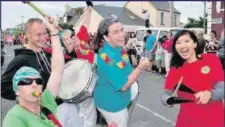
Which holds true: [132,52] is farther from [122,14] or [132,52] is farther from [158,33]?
[122,14]

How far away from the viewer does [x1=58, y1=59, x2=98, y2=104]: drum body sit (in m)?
4.51

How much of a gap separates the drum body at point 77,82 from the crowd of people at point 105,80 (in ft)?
0.24

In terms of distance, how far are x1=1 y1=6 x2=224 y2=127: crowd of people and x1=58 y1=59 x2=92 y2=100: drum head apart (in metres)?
0.08

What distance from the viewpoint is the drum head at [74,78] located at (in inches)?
179

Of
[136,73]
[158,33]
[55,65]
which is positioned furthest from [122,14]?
[55,65]

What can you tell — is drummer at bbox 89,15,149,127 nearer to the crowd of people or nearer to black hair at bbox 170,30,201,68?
the crowd of people

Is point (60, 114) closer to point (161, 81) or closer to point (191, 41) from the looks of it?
point (191, 41)

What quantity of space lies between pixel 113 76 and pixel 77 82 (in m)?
0.78

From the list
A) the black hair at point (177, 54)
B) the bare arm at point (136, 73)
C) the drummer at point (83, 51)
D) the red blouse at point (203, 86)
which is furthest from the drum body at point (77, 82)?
the red blouse at point (203, 86)

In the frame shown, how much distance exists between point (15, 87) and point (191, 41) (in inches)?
53.2

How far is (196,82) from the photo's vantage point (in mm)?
3432

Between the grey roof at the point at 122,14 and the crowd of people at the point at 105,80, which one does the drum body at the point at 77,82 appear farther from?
the grey roof at the point at 122,14

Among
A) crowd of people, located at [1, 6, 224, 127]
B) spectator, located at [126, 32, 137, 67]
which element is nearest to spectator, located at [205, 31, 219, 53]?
spectator, located at [126, 32, 137, 67]

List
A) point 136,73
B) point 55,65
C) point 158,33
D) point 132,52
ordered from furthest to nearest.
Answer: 1. point 158,33
2. point 132,52
3. point 136,73
4. point 55,65
